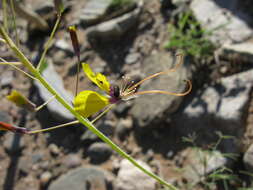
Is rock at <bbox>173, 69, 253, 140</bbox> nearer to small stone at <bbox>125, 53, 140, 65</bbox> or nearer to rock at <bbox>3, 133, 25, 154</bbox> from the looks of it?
small stone at <bbox>125, 53, 140, 65</bbox>

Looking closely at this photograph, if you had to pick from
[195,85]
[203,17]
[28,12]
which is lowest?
[195,85]

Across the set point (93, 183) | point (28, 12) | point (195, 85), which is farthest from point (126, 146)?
point (28, 12)

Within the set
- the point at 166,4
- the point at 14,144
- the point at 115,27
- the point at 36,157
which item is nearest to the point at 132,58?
the point at 115,27

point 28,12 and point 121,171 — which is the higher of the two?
point 28,12

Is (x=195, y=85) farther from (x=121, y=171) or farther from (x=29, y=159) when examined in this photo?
(x=29, y=159)

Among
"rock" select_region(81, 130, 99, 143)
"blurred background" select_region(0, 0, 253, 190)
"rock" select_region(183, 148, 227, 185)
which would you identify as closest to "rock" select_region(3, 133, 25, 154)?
"blurred background" select_region(0, 0, 253, 190)
